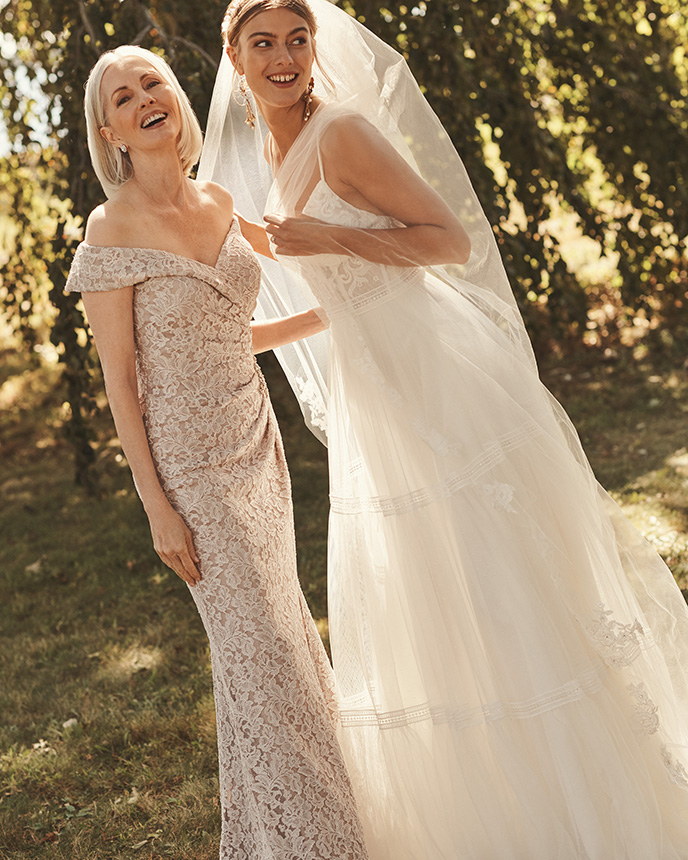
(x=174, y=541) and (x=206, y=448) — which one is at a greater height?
(x=206, y=448)

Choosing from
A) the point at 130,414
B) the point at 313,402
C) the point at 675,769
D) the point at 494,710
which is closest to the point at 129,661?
the point at 313,402

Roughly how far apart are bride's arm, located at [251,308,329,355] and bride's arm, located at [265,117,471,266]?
0.38 metres

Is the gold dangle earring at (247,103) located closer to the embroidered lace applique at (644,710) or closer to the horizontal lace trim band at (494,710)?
the horizontal lace trim band at (494,710)

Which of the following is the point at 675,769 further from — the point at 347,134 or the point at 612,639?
the point at 347,134

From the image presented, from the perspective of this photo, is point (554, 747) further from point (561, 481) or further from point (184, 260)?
point (184, 260)

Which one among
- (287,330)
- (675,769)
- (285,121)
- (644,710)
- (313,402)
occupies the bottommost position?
(675,769)

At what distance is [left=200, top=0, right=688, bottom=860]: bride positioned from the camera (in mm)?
2262

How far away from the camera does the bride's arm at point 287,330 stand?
270 centimetres

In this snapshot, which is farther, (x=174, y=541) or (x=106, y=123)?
(x=106, y=123)

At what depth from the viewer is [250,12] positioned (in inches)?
92.1

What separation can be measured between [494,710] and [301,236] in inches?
50.6

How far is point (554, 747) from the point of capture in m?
2.24

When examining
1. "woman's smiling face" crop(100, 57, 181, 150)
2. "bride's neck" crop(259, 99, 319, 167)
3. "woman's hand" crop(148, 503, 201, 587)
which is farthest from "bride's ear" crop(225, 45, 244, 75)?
"woman's hand" crop(148, 503, 201, 587)
